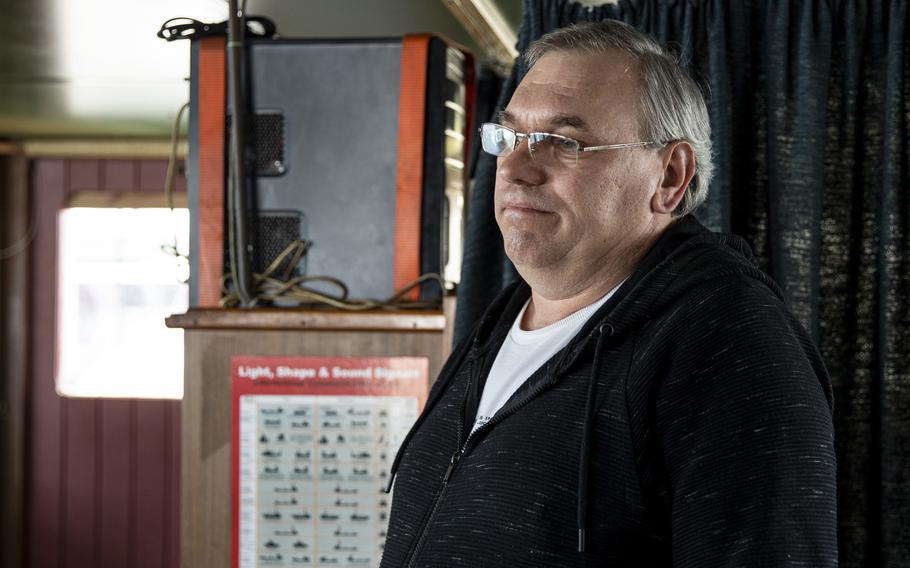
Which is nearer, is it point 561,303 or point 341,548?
point 561,303

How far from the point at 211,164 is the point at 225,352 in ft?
0.91

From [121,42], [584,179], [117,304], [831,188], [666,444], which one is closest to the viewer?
[666,444]

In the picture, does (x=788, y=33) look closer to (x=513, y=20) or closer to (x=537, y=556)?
(x=513, y=20)

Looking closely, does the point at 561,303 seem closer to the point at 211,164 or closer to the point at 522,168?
the point at 522,168

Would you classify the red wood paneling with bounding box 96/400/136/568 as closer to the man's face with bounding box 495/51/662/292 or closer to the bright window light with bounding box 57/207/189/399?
the bright window light with bounding box 57/207/189/399

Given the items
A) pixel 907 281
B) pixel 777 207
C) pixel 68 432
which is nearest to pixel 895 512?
pixel 907 281

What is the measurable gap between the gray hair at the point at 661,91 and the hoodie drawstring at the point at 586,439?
21cm

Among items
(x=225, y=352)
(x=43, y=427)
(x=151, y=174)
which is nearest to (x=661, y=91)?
(x=225, y=352)

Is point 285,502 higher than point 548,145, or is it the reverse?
point 548,145

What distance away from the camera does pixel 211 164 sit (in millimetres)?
1515

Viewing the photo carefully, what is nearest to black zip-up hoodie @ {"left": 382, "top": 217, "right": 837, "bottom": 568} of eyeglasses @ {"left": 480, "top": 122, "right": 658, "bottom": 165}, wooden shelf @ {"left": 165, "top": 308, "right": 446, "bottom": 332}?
eyeglasses @ {"left": 480, "top": 122, "right": 658, "bottom": 165}

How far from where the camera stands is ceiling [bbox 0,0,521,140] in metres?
2.31

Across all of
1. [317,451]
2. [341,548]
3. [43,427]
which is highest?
[317,451]

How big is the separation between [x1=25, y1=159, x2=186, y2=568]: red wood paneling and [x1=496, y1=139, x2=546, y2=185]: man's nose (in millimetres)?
4337
